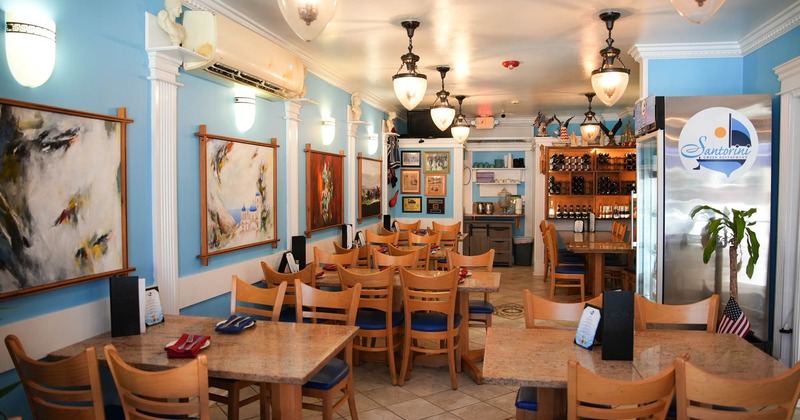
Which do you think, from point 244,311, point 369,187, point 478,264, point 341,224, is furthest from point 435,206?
point 244,311

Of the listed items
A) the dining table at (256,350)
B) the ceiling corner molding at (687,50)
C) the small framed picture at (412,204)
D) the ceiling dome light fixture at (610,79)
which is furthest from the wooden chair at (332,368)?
the small framed picture at (412,204)

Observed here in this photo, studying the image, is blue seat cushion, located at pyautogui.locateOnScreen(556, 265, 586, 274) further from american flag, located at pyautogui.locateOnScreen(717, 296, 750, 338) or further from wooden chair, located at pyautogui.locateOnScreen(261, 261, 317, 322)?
wooden chair, located at pyautogui.locateOnScreen(261, 261, 317, 322)

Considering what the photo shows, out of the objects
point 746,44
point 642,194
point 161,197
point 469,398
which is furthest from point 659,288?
point 161,197

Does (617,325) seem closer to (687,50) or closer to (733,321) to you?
(733,321)

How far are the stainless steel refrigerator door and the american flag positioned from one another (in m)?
0.31

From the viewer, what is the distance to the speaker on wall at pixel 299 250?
5080mm

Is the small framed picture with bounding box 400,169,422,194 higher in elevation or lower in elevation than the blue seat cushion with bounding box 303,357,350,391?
higher

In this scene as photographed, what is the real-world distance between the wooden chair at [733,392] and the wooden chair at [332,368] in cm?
165

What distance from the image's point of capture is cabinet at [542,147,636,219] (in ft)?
30.0

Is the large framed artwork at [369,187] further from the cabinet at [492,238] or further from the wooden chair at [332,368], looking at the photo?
the wooden chair at [332,368]

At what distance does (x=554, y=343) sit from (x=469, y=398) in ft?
4.85

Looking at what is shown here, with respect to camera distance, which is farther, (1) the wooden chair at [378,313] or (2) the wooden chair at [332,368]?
(1) the wooden chair at [378,313]

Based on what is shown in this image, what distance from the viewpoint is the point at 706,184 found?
4.46 m

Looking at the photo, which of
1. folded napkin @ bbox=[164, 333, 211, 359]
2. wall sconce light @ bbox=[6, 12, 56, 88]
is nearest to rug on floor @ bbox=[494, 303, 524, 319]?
folded napkin @ bbox=[164, 333, 211, 359]
